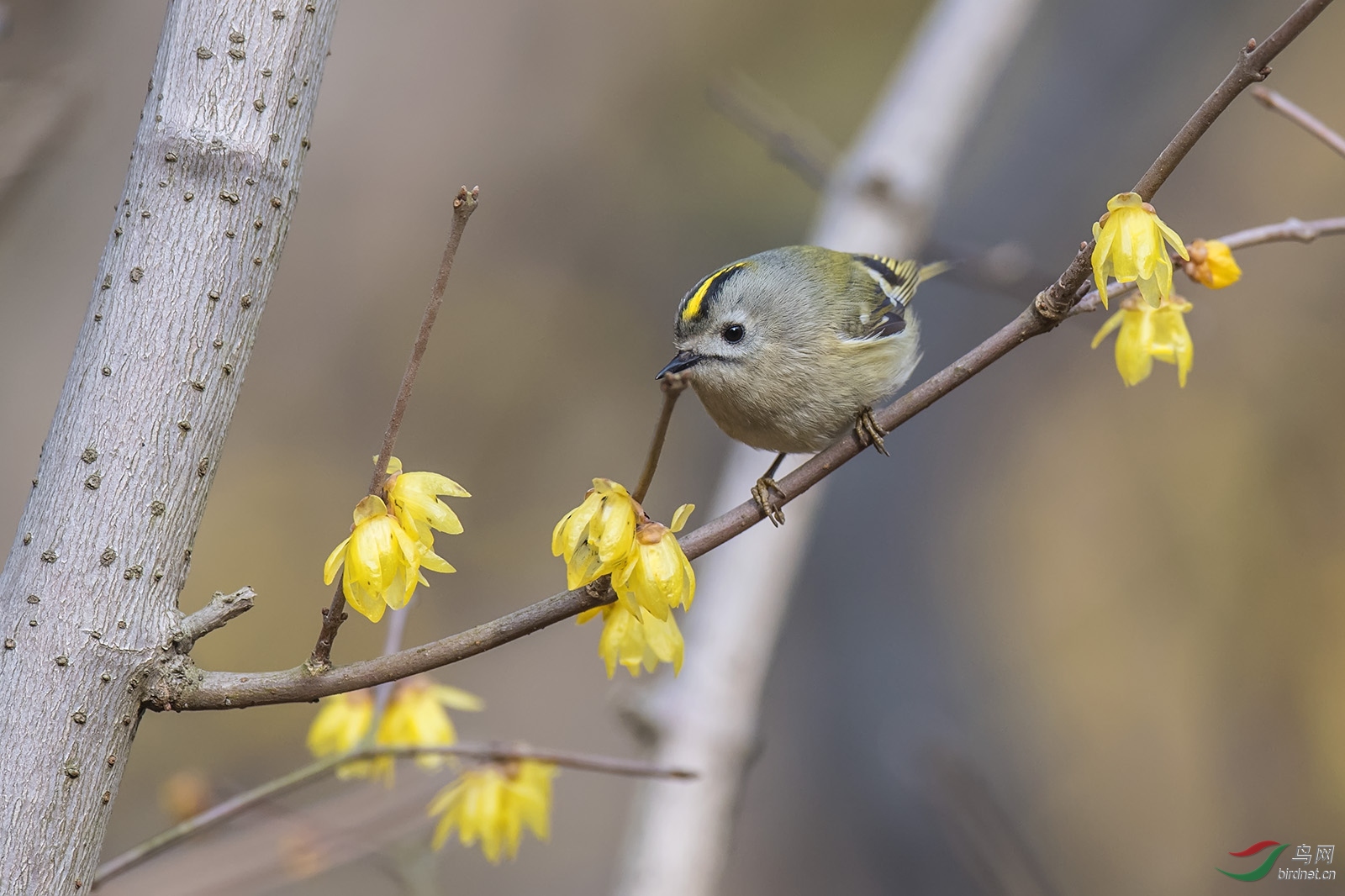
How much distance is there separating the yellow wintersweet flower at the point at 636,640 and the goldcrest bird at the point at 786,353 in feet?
2.01

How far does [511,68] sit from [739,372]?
383 centimetres

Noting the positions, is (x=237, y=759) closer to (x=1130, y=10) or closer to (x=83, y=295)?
(x=83, y=295)

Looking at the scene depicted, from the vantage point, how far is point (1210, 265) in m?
1.38

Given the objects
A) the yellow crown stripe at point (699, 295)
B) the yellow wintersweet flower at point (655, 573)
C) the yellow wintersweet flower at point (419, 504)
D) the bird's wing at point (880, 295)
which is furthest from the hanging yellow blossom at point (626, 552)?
the bird's wing at point (880, 295)

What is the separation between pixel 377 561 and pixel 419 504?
8 cm

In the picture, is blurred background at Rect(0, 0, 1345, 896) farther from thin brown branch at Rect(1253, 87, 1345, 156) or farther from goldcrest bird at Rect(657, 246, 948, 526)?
thin brown branch at Rect(1253, 87, 1345, 156)

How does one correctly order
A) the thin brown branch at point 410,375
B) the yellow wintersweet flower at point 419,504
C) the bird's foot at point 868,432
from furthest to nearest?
1. the bird's foot at point 868,432
2. the yellow wintersweet flower at point 419,504
3. the thin brown branch at point 410,375

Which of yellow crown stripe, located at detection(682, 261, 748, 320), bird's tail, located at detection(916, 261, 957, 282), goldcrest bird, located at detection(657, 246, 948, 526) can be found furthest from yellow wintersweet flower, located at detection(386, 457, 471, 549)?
bird's tail, located at detection(916, 261, 957, 282)

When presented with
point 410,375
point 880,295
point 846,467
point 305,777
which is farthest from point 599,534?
point 846,467

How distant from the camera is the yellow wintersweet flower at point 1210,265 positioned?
53.9 inches

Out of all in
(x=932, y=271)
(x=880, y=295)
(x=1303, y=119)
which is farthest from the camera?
(x=932, y=271)

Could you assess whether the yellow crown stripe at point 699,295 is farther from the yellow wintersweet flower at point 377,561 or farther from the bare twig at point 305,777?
the yellow wintersweet flower at point 377,561

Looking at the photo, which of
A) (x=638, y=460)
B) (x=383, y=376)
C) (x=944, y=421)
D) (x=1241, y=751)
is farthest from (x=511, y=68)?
(x=1241, y=751)

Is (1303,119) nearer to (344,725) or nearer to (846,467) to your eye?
(344,725)
